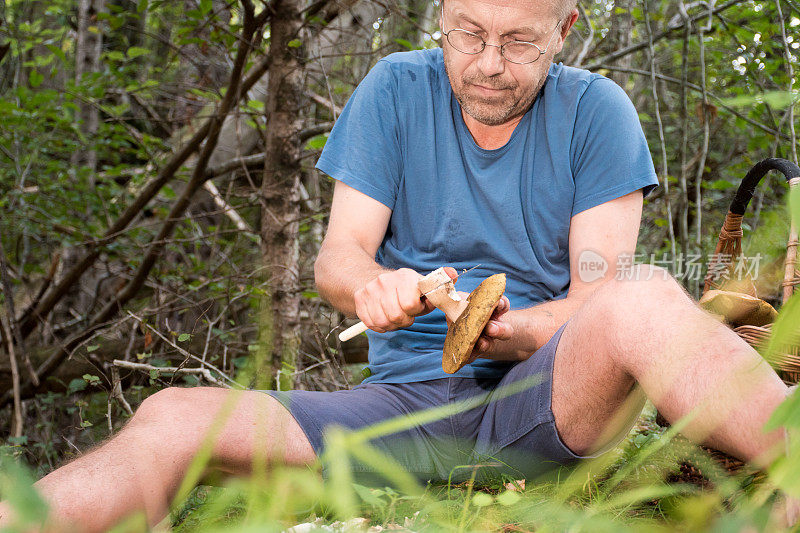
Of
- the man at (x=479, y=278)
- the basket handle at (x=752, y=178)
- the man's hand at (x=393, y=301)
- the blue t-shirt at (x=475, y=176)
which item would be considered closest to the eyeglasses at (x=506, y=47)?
the man at (x=479, y=278)

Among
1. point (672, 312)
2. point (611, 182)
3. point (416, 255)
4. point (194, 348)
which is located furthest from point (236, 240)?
point (672, 312)

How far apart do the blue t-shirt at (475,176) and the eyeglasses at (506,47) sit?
187mm

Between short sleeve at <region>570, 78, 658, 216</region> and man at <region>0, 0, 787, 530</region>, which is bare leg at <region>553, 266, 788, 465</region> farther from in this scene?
short sleeve at <region>570, 78, 658, 216</region>

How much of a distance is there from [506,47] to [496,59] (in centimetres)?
6

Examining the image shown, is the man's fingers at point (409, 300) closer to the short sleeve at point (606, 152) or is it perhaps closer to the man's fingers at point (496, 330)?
the man's fingers at point (496, 330)

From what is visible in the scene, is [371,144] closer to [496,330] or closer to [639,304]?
[496,330]

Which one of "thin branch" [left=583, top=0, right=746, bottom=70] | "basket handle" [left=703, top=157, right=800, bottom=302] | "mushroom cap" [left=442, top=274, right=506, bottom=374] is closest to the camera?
"mushroom cap" [left=442, top=274, right=506, bottom=374]

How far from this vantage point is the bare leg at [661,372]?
49.3 inches

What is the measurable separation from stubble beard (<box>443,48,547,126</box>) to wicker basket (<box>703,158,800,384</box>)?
71 cm

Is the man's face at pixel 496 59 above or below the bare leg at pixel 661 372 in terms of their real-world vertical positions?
above

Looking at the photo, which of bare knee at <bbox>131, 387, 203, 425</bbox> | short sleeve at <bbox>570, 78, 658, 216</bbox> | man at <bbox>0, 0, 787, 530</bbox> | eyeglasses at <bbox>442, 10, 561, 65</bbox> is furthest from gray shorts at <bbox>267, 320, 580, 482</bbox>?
eyeglasses at <bbox>442, 10, 561, 65</bbox>

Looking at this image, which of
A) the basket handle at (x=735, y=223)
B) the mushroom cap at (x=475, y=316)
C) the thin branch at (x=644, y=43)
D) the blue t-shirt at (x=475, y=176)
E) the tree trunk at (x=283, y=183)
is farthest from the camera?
the thin branch at (x=644, y=43)

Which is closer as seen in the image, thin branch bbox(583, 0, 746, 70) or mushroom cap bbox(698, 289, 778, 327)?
mushroom cap bbox(698, 289, 778, 327)

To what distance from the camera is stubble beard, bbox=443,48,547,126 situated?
7.16 ft
